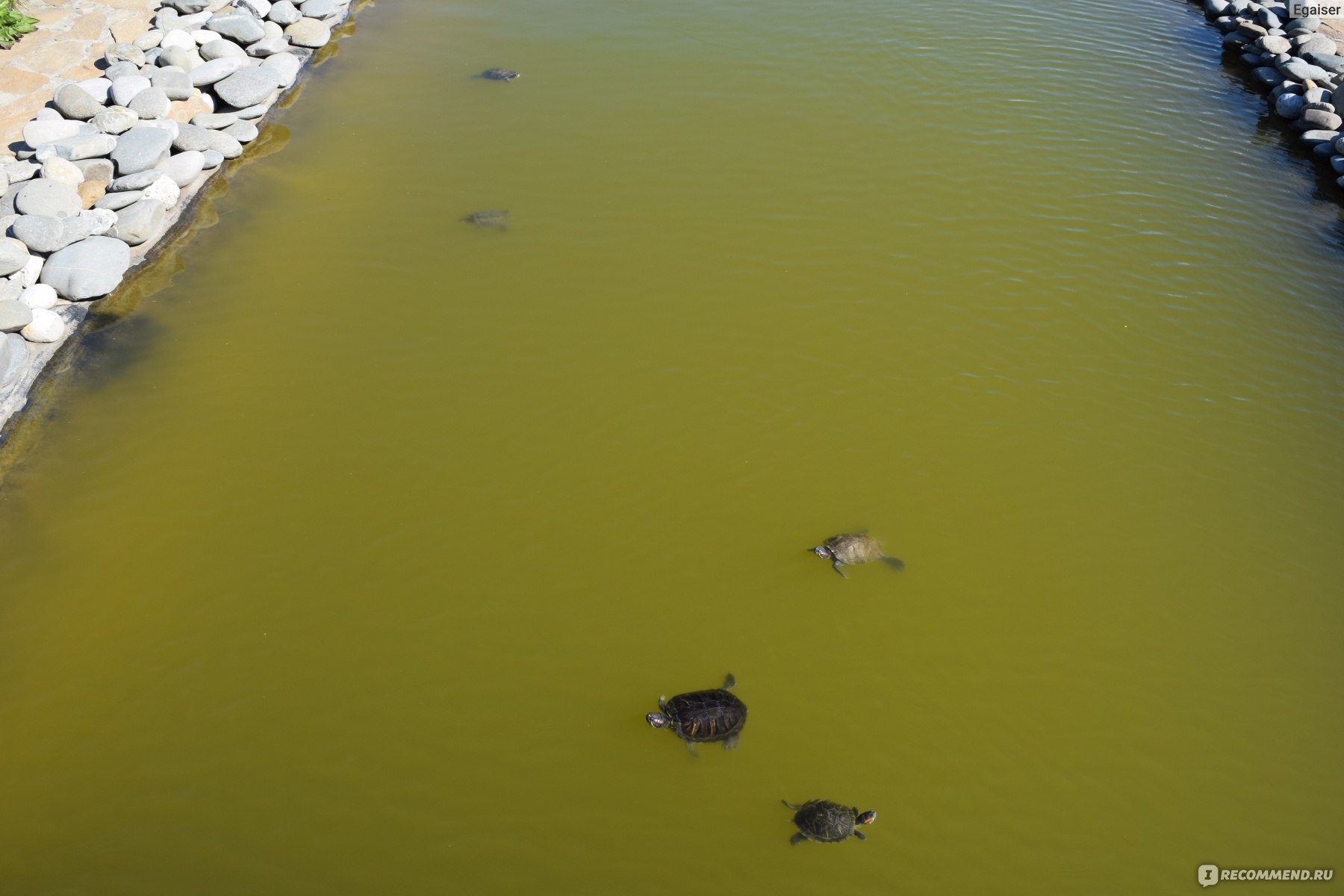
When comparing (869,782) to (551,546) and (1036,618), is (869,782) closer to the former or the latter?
(1036,618)

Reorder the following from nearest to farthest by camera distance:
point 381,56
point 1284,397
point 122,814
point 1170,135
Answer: point 122,814, point 1284,397, point 1170,135, point 381,56

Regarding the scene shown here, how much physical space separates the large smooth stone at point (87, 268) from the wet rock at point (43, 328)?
0.99ft

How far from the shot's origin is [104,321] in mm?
7273

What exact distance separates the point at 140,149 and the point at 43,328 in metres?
2.35

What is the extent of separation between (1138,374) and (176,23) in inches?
419

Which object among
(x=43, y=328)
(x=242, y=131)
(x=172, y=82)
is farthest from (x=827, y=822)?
(x=172, y=82)

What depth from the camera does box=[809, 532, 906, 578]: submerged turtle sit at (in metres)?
5.64

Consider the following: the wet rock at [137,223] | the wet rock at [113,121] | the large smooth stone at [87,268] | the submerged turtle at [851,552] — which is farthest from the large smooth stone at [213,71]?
the submerged turtle at [851,552]

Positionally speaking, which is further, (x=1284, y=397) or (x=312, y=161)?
(x=312, y=161)

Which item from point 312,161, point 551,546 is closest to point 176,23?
point 312,161

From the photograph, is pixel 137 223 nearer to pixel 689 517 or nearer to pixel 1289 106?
pixel 689 517

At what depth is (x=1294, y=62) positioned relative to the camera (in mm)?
10820

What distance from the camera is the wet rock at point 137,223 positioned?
7.82 metres

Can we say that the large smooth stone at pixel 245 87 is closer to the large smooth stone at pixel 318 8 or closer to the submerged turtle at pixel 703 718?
the large smooth stone at pixel 318 8
